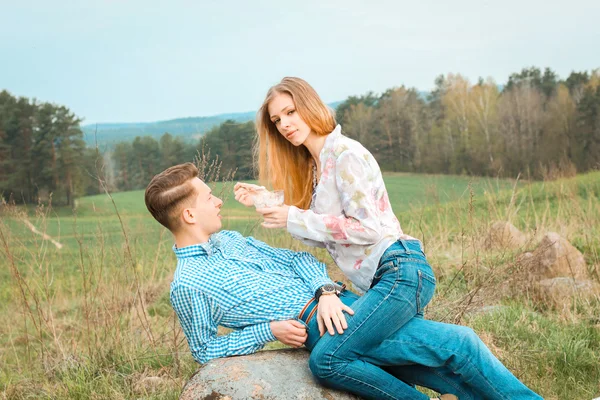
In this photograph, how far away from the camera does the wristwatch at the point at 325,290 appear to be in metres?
2.87

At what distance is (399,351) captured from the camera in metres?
2.85

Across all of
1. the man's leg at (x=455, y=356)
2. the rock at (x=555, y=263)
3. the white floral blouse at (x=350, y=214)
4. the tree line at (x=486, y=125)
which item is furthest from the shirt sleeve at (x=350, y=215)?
the tree line at (x=486, y=125)

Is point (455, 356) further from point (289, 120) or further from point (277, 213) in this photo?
point (289, 120)

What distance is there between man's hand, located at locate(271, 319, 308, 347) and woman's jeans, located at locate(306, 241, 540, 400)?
0.06m

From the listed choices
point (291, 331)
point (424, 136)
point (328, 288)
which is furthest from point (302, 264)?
point (424, 136)

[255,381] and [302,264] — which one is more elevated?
[302,264]

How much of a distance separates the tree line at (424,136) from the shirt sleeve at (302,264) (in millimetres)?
11995

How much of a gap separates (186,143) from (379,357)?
12645 millimetres

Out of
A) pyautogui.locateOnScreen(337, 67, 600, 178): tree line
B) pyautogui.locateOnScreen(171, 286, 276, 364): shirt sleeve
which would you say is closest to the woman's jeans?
pyautogui.locateOnScreen(171, 286, 276, 364): shirt sleeve

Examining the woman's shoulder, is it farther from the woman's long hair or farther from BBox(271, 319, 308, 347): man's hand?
BBox(271, 319, 308, 347): man's hand

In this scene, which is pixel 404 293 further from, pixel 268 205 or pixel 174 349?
pixel 174 349

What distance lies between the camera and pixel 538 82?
62.4 feet

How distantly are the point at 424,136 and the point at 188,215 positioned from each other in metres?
16.3

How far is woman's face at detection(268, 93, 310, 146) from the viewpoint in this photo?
326cm
